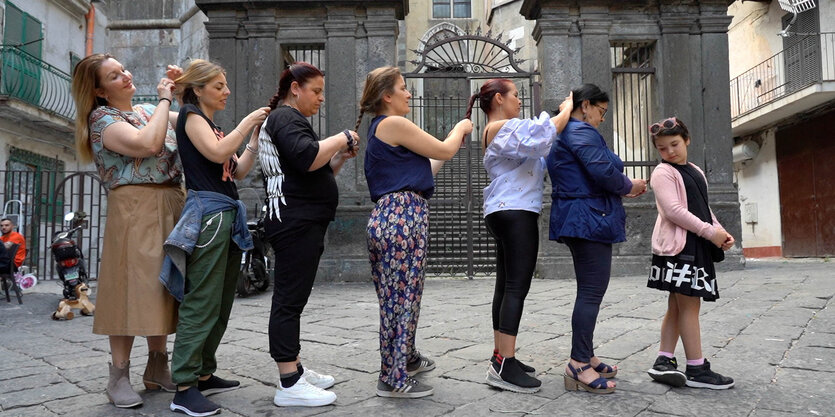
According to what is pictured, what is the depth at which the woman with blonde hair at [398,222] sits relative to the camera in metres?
2.95

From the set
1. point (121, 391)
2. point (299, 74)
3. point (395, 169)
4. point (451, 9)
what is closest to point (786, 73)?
point (451, 9)

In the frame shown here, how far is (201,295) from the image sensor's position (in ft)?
9.50

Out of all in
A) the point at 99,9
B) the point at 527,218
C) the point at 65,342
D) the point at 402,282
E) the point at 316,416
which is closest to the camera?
the point at 316,416

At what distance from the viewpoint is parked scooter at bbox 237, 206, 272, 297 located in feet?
24.5

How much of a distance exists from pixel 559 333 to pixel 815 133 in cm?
1518

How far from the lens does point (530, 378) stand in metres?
3.10

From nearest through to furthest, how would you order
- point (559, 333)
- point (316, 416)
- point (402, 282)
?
point (316, 416), point (402, 282), point (559, 333)

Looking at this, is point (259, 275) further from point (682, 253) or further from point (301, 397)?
point (682, 253)

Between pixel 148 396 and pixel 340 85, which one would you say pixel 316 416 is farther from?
pixel 340 85

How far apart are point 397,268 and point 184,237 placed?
1038 millimetres

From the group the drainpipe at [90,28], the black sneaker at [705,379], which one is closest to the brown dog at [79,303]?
the black sneaker at [705,379]

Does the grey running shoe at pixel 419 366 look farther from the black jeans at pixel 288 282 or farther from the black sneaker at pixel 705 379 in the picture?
the black sneaker at pixel 705 379

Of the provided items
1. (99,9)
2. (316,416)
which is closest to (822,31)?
(316,416)

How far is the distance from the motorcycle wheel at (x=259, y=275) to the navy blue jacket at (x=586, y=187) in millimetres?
5334
